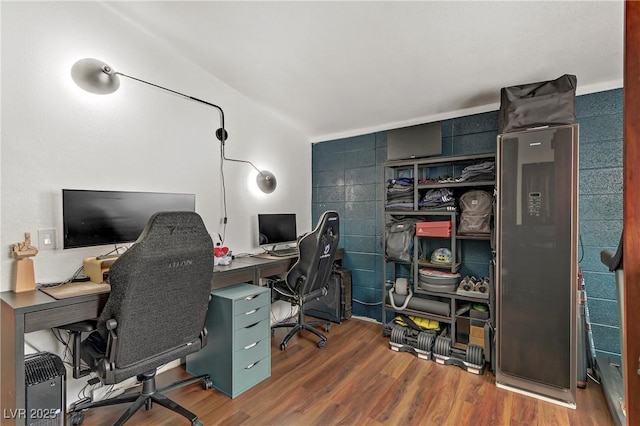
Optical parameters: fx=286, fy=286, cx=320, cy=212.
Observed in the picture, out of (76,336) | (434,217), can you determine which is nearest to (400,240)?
(434,217)

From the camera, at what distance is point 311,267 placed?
258 centimetres

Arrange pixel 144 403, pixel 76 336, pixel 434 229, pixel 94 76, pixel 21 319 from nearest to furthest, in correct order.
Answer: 1. pixel 21 319
2. pixel 76 336
3. pixel 144 403
4. pixel 94 76
5. pixel 434 229

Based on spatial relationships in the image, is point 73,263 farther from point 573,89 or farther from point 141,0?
point 573,89

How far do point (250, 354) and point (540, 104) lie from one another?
2.72m

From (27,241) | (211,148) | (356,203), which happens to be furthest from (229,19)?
(356,203)

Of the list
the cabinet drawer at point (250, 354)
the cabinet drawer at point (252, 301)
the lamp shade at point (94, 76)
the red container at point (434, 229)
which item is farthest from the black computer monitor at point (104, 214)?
the red container at point (434, 229)

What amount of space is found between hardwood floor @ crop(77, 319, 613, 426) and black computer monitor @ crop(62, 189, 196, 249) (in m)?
1.09

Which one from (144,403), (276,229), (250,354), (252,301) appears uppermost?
(276,229)

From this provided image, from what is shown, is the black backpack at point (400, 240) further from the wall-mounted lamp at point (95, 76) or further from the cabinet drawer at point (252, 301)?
the wall-mounted lamp at point (95, 76)

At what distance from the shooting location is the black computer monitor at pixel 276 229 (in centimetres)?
299

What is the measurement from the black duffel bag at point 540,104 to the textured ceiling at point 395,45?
0.64ft

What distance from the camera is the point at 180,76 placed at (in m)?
2.43

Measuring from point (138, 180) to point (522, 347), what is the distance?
3070 mm

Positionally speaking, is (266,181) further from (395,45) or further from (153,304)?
(153,304)
